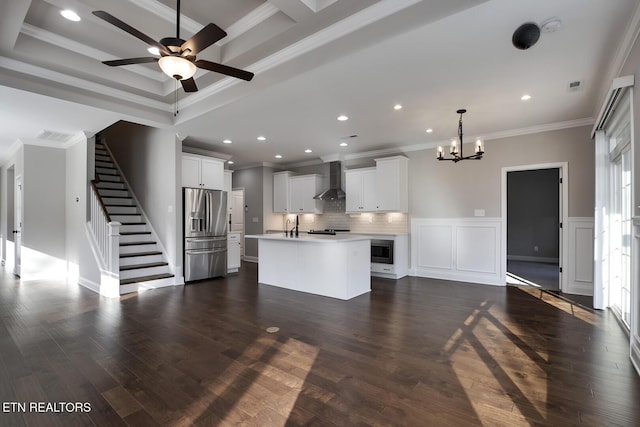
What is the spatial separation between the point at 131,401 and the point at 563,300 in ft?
18.0

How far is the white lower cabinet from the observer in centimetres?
691

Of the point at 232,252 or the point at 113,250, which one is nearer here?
the point at 113,250

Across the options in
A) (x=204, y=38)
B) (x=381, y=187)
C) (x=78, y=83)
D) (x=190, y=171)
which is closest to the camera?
(x=204, y=38)

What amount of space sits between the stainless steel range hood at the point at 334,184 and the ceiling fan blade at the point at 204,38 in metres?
5.37

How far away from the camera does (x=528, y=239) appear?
8.97 metres

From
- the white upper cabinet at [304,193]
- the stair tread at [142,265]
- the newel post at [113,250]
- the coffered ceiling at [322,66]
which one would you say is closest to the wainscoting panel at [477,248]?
the coffered ceiling at [322,66]

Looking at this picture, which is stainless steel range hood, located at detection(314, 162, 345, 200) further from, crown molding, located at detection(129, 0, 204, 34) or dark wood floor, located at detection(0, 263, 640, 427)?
crown molding, located at detection(129, 0, 204, 34)

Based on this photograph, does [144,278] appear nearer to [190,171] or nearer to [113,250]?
[113,250]

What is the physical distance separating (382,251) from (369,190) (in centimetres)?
145

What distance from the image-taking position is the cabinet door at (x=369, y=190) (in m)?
7.03

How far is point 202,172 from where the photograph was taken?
21.4 ft

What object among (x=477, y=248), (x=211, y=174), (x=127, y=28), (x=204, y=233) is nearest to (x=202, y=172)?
(x=211, y=174)

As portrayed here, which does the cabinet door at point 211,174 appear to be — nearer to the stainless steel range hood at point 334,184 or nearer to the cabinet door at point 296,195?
the cabinet door at point 296,195

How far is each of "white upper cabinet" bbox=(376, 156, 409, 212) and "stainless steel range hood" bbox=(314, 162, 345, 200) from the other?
3.70ft
